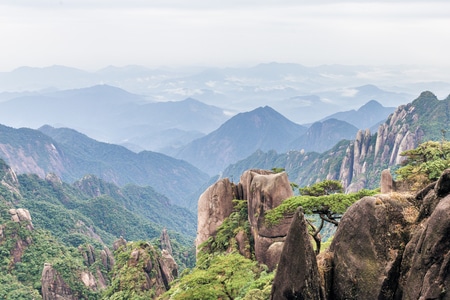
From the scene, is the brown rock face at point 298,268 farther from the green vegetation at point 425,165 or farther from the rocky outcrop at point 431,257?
the green vegetation at point 425,165

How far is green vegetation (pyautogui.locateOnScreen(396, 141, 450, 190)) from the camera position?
84.4 feet

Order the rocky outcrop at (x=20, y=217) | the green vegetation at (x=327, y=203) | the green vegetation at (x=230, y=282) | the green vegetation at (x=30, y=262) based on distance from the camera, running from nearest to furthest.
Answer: the green vegetation at (x=230, y=282) < the green vegetation at (x=327, y=203) < the green vegetation at (x=30, y=262) < the rocky outcrop at (x=20, y=217)

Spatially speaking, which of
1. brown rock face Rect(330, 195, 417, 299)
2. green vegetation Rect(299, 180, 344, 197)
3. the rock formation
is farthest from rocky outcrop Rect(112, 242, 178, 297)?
brown rock face Rect(330, 195, 417, 299)

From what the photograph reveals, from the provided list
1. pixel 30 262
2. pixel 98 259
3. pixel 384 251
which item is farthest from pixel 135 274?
pixel 384 251

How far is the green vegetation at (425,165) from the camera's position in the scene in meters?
25.7

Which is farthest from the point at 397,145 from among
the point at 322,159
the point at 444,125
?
the point at 322,159

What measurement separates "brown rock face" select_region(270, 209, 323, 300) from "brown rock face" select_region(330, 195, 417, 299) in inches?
33.9

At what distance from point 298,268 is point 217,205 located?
1989cm

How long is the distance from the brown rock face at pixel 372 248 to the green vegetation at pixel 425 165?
11.2 m

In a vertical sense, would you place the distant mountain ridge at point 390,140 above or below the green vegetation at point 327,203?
below

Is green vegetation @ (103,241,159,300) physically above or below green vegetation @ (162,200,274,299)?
below

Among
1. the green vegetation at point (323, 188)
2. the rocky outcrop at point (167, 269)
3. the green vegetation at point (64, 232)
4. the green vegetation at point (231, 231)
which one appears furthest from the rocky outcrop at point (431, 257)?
the rocky outcrop at point (167, 269)

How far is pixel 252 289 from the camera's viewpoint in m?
20.0

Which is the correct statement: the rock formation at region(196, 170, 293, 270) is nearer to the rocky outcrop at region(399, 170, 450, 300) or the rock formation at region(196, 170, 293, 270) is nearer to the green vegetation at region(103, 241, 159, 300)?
the green vegetation at region(103, 241, 159, 300)
